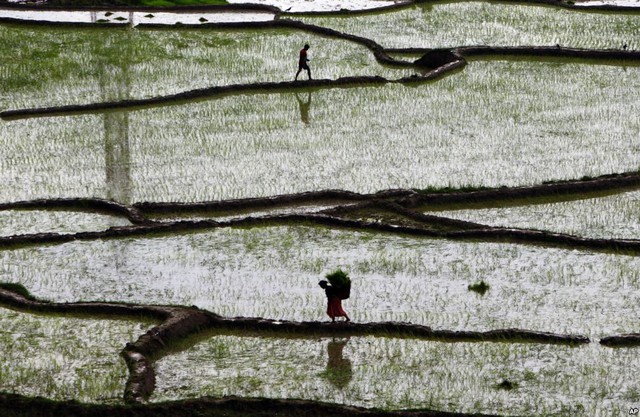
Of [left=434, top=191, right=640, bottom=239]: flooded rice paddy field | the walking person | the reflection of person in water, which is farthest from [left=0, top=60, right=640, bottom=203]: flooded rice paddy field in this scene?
the walking person

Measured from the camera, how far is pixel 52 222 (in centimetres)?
1256

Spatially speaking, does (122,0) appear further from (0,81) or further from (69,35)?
(0,81)

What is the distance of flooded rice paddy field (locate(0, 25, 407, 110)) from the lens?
17.0 meters

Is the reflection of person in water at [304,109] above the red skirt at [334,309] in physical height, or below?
above

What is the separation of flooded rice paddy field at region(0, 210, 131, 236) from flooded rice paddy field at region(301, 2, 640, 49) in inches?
316

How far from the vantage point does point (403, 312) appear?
10.3 m

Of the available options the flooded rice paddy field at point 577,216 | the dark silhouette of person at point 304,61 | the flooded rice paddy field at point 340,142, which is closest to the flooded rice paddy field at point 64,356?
the flooded rice paddy field at point 340,142

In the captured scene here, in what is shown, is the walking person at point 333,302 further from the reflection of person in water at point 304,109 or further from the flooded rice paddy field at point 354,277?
the reflection of person in water at point 304,109

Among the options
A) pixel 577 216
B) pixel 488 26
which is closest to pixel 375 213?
pixel 577 216

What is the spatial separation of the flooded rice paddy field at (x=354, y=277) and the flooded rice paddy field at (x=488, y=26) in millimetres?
8230

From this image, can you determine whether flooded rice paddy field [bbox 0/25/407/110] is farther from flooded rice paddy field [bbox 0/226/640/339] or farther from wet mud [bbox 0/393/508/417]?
wet mud [bbox 0/393/508/417]

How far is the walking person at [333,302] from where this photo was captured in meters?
9.75

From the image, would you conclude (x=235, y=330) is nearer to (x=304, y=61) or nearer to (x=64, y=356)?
(x=64, y=356)

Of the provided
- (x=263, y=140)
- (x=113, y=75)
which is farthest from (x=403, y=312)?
(x=113, y=75)
